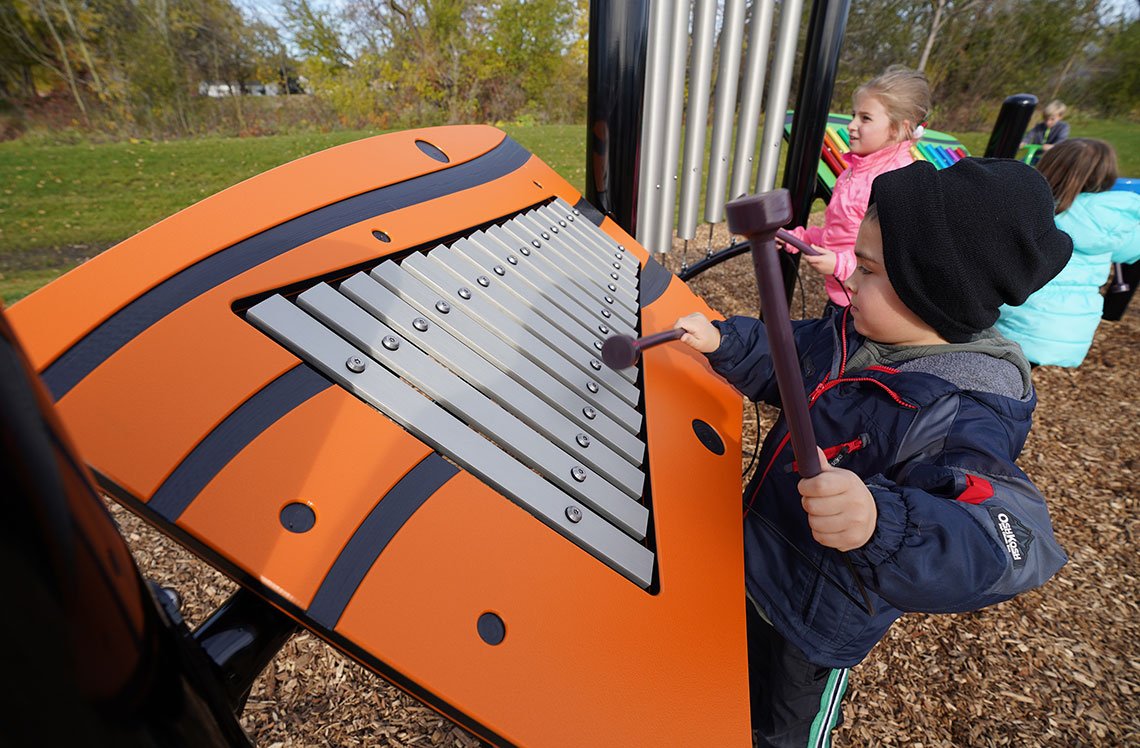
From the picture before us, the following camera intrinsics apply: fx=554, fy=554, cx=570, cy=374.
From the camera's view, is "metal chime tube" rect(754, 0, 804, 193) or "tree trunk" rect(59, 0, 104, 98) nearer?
"metal chime tube" rect(754, 0, 804, 193)

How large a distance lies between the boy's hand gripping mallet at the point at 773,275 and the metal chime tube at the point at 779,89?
206 centimetres

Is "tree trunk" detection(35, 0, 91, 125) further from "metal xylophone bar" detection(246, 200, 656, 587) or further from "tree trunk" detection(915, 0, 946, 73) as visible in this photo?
"tree trunk" detection(915, 0, 946, 73)

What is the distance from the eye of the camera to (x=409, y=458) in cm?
82

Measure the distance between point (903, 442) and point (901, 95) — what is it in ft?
7.45

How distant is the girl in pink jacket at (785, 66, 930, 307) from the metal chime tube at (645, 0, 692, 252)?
0.61m

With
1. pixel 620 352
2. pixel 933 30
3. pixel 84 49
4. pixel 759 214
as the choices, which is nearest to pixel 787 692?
pixel 620 352

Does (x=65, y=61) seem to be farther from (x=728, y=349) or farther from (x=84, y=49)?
(x=728, y=349)

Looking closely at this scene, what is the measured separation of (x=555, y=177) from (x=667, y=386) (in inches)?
41.6

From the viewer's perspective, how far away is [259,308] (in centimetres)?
86

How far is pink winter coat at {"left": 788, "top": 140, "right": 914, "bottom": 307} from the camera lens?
2664mm

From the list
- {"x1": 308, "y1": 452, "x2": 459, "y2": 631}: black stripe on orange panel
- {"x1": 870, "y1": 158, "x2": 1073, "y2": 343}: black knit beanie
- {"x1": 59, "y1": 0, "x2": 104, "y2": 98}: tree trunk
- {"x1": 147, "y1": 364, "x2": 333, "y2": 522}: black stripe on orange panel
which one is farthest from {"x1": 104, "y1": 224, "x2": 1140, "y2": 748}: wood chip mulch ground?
{"x1": 59, "y1": 0, "x2": 104, "y2": 98}: tree trunk

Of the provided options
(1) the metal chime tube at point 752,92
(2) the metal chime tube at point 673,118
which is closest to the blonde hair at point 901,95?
(1) the metal chime tube at point 752,92

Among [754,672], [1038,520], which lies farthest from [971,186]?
[754,672]

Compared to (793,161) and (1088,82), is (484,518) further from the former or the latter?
(1088,82)
